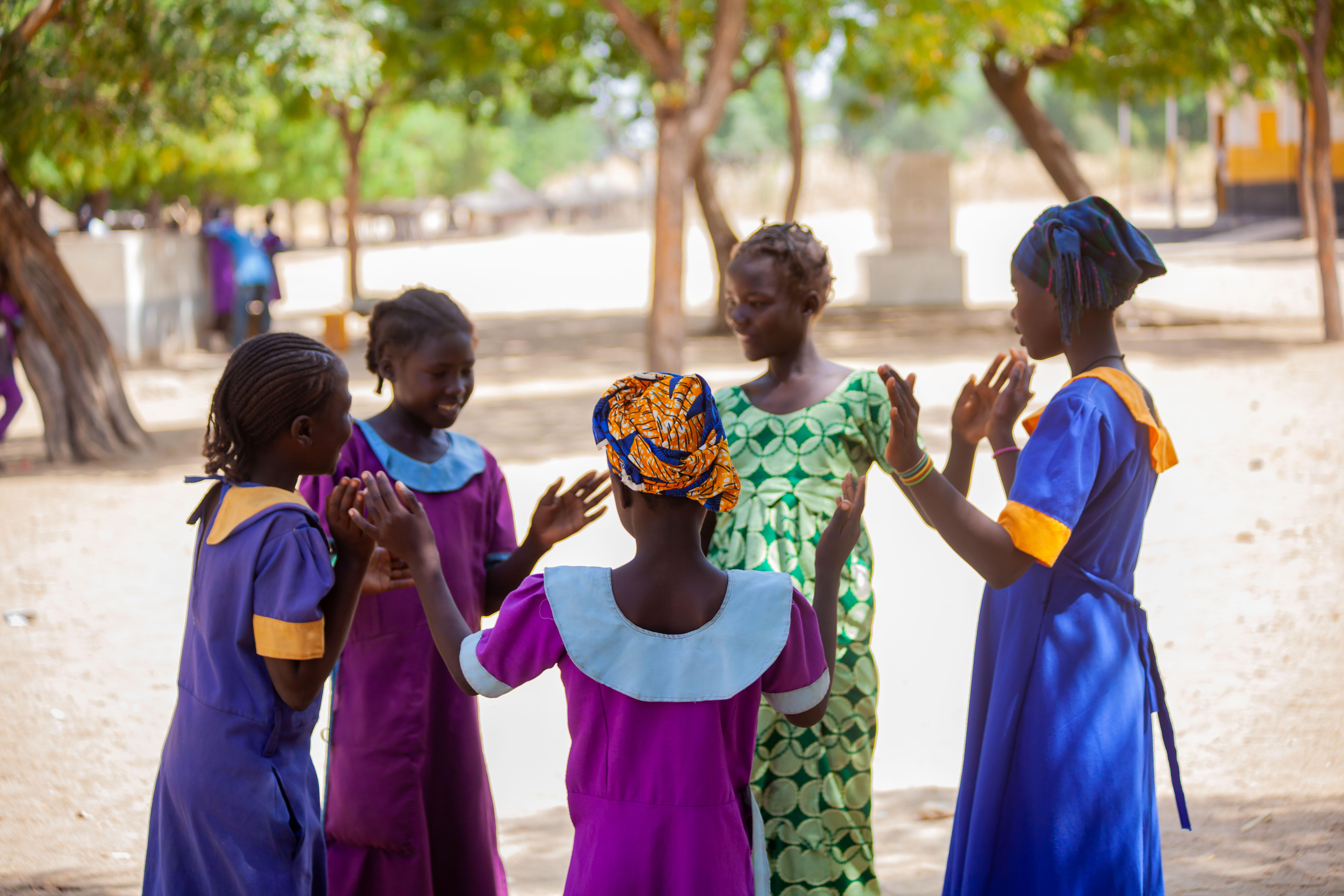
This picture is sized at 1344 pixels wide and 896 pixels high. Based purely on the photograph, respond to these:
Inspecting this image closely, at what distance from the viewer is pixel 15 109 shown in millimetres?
10398

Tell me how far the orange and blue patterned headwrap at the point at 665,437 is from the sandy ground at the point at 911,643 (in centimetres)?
205

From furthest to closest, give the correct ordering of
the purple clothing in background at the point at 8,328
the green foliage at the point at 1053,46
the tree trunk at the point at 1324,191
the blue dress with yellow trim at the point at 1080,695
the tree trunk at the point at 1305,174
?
the tree trunk at the point at 1305,174
the tree trunk at the point at 1324,191
the green foliage at the point at 1053,46
the purple clothing in background at the point at 8,328
the blue dress with yellow trim at the point at 1080,695

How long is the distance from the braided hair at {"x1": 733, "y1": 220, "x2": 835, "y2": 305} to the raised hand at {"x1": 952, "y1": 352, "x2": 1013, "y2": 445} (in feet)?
1.44

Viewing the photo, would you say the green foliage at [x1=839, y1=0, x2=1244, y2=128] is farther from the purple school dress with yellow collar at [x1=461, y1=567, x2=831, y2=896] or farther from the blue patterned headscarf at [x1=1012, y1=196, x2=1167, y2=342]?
the purple school dress with yellow collar at [x1=461, y1=567, x2=831, y2=896]

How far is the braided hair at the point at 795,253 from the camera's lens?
118 inches

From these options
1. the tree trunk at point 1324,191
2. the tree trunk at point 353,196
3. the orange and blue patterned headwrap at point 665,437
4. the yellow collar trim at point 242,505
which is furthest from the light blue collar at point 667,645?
the tree trunk at point 353,196

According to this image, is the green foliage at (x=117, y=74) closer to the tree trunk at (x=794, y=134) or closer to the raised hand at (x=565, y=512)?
the tree trunk at (x=794, y=134)

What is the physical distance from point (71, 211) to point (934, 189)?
80.9ft

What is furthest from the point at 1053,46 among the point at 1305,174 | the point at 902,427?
the point at 902,427

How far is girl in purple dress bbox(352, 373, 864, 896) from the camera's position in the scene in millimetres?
2018

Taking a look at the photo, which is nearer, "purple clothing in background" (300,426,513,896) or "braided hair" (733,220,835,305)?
"purple clothing in background" (300,426,513,896)

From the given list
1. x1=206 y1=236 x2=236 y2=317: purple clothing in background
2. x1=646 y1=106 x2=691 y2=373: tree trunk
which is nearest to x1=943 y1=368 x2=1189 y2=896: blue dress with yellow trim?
x1=646 y1=106 x2=691 y2=373: tree trunk

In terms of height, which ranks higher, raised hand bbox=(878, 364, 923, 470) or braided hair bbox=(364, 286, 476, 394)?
braided hair bbox=(364, 286, 476, 394)

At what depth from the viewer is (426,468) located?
284cm
